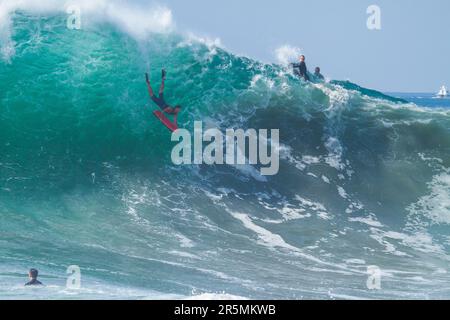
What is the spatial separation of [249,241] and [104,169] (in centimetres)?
438

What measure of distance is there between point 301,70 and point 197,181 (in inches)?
236

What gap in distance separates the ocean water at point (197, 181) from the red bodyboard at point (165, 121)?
0.32 m

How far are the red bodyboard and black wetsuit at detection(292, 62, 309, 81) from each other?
4.59 metres

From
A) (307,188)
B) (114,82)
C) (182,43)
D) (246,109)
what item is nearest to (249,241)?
(307,188)

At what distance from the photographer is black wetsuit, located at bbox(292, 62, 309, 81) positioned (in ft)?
69.4

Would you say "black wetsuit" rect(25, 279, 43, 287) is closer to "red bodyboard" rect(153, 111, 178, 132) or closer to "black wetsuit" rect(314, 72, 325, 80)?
"red bodyboard" rect(153, 111, 178, 132)

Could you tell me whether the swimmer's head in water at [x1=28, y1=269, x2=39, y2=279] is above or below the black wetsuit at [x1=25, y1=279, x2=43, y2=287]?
above

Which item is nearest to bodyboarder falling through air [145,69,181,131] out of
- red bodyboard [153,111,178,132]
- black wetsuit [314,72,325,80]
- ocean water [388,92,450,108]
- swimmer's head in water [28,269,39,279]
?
red bodyboard [153,111,178,132]

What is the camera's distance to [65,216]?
15125 mm

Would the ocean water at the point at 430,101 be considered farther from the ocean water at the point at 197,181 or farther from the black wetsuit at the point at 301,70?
the ocean water at the point at 197,181

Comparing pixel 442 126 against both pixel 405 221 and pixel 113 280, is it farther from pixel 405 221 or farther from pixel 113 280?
pixel 113 280

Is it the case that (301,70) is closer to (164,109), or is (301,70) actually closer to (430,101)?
(164,109)

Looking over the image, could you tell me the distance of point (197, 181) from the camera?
17188 millimetres

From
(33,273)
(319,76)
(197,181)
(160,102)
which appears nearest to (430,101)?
(319,76)
